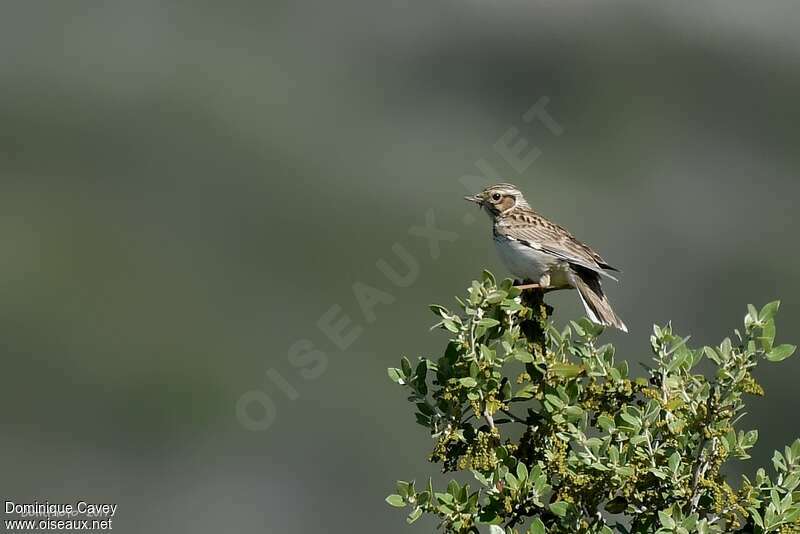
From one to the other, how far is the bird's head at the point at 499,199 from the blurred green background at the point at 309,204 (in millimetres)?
7543

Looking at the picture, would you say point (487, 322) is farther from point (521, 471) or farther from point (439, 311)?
point (521, 471)

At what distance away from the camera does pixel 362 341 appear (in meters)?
20.0

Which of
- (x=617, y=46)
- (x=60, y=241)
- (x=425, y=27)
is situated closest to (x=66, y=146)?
(x=60, y=241)

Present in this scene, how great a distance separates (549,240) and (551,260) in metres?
0.21

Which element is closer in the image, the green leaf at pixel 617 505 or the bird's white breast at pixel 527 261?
the green leaf at pixel 617 505

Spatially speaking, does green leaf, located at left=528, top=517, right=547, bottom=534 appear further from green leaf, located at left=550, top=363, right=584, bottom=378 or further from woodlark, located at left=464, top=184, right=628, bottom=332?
woodlark, located at left=464, top=184, right=628, bottom=332

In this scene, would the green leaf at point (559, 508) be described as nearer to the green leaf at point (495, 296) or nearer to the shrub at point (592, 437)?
the shrub at point (592, 437)

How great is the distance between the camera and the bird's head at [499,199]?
9.05 metres

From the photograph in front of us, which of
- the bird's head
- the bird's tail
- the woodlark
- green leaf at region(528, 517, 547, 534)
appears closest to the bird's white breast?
the woodlark

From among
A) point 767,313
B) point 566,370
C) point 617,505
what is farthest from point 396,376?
point 767,313

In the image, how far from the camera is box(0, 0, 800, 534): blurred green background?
18.3 meters

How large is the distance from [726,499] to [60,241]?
2040 centimetres

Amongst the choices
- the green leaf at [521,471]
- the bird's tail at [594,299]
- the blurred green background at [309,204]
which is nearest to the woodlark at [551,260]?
the bird's tail at [594,299]

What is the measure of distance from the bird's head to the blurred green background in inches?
297
